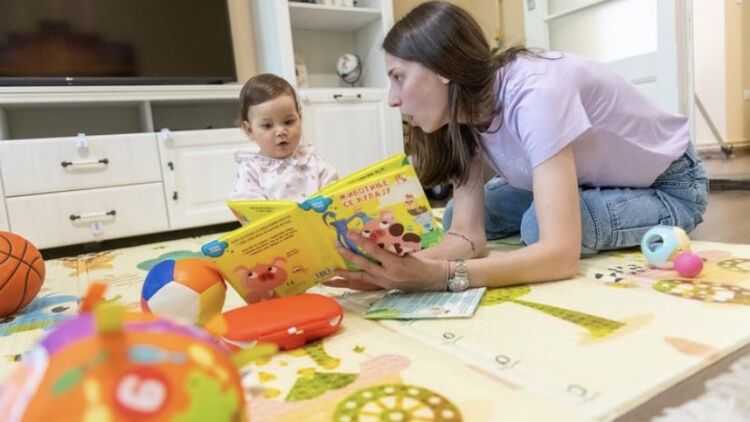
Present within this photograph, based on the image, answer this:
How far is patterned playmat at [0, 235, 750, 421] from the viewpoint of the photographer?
50 cm

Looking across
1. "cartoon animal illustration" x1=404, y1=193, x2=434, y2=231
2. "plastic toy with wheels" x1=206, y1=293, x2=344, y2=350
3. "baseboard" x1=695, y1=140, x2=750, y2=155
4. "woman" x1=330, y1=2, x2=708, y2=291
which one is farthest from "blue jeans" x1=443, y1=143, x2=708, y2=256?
"baseboard" x1=695, y1=140, x2=750, y2=155

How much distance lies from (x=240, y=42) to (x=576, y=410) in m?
2.43

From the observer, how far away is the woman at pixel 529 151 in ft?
2.66

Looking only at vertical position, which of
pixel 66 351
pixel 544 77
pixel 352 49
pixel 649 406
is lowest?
pixel 649 406

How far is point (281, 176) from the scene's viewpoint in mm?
1370

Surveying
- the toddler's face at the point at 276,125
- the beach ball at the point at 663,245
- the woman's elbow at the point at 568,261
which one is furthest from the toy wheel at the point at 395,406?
the toddler's face at the point at 276,125

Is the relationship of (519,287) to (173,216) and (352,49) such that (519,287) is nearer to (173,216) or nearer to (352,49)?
(173,216)

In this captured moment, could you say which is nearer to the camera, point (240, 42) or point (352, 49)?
point (240, 42)

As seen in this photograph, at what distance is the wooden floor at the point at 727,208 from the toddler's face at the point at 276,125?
1.00 meters

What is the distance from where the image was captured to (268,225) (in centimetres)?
70

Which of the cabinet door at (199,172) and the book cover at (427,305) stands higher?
the cabinet door at (199,172)

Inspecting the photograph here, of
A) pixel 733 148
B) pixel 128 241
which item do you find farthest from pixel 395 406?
pixel 733 148

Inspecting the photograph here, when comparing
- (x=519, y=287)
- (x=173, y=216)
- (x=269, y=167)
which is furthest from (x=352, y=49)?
(x=519, y=287)

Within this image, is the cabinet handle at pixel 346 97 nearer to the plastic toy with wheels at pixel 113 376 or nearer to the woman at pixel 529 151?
the woman at pixel 529 151
